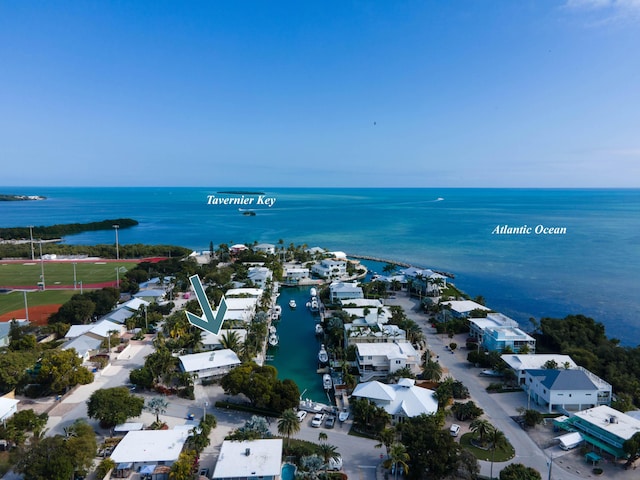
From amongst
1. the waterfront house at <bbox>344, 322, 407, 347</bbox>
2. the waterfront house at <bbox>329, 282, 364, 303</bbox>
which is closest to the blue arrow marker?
the waterfront house at <bbox>344, 322, 407, 347</bbox>

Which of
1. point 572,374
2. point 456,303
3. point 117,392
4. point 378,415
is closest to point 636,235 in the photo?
point 456,303

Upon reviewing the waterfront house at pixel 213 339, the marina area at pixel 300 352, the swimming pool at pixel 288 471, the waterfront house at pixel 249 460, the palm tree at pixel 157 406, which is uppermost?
the palm tree at pixel 157 406

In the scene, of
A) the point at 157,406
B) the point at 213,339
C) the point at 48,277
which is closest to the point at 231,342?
the point at 213,339

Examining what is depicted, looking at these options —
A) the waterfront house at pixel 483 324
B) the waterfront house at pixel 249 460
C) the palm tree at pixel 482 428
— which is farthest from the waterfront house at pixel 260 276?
the palm tree at pixel 482 428

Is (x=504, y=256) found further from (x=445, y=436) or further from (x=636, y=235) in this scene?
(x=445, y=436)

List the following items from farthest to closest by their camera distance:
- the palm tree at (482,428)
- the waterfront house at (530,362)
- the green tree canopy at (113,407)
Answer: the waterfront house at (530,362)
the green tree canopy at (113,407)
the palm tree at (482,428)

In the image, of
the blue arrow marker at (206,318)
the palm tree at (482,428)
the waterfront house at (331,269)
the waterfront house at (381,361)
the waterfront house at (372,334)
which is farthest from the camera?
the waterfront house at (331,269)

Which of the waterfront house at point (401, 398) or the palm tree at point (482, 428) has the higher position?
the palm tree at point (482, 428)

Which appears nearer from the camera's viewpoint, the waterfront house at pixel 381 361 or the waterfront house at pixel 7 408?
the waterfront house at pixel 7 408

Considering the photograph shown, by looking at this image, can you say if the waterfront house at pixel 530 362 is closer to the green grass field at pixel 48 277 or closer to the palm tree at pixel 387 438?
the palm tree at pixel 387 438
